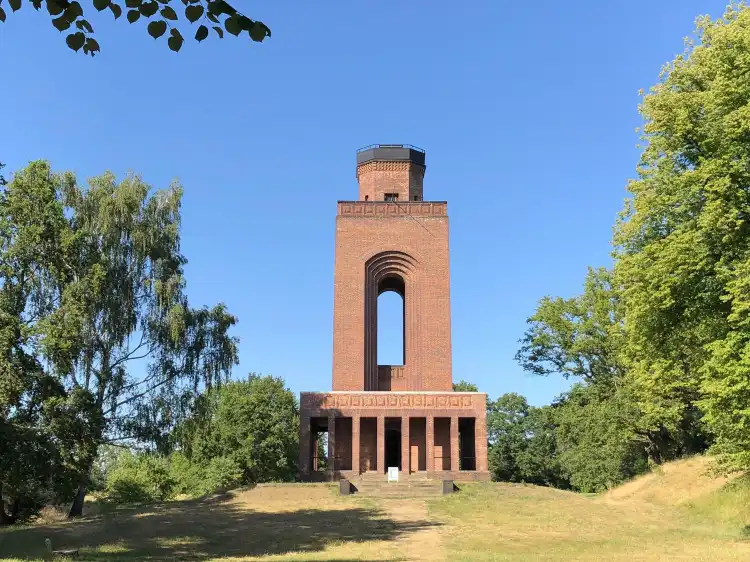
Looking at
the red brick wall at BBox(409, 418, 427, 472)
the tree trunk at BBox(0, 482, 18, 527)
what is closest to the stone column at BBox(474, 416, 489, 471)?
the red brick wall at BBox(409, 418, 427, 472)

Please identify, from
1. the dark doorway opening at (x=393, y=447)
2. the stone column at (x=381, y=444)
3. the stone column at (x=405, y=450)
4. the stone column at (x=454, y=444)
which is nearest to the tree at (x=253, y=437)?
the dark doorway opening at (x=393, y=447)

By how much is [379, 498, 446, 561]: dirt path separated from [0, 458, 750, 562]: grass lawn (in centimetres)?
4

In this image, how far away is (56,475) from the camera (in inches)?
769

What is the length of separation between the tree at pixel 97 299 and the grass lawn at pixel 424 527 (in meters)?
3.67

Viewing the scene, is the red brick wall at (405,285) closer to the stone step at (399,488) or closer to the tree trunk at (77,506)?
the stone step at (399,488)

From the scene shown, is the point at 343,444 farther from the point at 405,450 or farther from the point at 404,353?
the point at 404,353

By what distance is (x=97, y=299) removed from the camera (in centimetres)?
2400

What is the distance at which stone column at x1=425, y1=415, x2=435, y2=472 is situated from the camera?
31.4m

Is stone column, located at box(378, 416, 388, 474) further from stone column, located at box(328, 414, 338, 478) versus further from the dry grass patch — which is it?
the dry grass patch

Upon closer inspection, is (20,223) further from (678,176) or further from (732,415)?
(732,415)

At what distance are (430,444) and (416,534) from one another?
529 inches

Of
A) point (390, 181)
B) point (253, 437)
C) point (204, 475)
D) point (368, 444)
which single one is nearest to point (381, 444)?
point (368, 444)

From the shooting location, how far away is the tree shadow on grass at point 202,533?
1582 cm

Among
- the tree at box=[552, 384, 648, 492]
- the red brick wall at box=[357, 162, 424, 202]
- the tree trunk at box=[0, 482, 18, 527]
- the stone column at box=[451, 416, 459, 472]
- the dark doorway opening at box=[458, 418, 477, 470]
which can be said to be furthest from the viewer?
the red brick wall at box=[357, 162, 424, 202]
